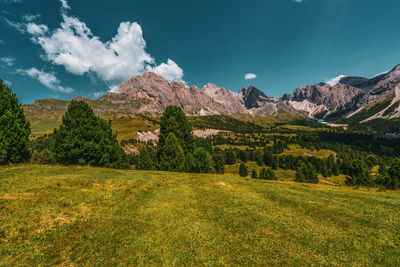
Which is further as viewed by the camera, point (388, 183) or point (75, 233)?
point (388, 183)

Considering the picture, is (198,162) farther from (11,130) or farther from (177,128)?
(11,130)

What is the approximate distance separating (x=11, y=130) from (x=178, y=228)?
36018mm

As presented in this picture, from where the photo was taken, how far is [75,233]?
11.6 m

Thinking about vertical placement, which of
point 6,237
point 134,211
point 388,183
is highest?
point 6,237

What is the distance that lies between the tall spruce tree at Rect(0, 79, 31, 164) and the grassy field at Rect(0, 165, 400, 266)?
14.2 m

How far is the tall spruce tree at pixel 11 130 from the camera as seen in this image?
2864 centimetres

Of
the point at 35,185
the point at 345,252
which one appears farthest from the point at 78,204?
the point at 345,252

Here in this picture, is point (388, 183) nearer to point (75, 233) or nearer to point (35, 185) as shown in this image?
point (75, 233)

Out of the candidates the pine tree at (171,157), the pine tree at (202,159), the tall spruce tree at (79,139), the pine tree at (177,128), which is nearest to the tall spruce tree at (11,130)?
the tall spruce tree at (79,139)

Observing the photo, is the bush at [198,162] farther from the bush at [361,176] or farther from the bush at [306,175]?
the bush at [306,175]

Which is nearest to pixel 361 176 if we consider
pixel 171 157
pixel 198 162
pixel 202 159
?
pixel 202 159

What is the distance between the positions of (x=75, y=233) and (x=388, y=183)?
79.1 meters

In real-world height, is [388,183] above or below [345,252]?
below

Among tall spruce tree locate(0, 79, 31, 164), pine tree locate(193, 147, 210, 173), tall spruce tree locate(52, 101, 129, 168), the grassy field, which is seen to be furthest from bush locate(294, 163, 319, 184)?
tall spruce tree locate(0, 79, 31, 164)
